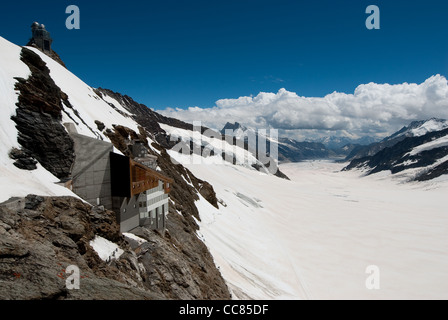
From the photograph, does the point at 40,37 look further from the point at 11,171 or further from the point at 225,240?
the point at 11,171

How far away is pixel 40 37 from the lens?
57.2 metres

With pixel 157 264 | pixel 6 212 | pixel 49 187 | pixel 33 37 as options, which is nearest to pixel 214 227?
pixel 157 264

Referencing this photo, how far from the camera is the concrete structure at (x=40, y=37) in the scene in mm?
56650

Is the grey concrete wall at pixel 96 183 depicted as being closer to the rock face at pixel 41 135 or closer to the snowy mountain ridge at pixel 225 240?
the rock face at pixel 41 135

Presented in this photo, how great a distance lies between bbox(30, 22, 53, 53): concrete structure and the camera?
56650 millimetres

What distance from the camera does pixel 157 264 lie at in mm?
17078

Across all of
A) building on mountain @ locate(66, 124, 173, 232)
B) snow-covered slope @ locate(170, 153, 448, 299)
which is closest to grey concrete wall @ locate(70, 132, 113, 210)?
building on mountain @ locate(66, 124, 173, 232)

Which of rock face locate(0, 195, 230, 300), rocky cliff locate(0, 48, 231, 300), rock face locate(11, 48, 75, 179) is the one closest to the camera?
rock face locate(0, 195, 230, 300)

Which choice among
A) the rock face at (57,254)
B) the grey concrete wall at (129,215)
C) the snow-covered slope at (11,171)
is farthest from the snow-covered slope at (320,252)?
the snow-covered slope at (11,171)

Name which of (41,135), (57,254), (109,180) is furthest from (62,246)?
(109,180)

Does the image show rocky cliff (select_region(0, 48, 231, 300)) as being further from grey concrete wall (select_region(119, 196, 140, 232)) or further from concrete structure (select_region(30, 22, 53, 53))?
concrete structure (select_region(30, 22, 53, 53))

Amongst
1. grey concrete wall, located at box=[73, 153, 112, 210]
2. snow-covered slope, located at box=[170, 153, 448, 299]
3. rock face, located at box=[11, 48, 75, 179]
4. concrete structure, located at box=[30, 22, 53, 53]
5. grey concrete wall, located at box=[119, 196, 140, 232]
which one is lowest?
snow-covered slope, located at box=[170, 153, 448, 299]
